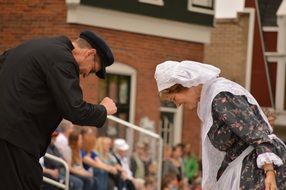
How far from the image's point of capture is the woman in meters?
5.09

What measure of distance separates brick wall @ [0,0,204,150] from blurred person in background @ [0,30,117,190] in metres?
10.2

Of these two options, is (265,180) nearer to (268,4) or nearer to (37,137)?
(37,137)

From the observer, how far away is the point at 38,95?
5266 millimetres

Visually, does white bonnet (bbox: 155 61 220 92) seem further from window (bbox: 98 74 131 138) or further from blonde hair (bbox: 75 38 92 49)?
window (bbox: 98 74 131 138)

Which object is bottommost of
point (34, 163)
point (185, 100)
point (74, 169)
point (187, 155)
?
point (187, 155)

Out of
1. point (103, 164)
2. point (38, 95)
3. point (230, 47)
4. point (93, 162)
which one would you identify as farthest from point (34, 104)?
point (230, 47)

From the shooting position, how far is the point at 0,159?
5.27 m

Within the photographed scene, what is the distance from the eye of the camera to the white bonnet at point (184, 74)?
5.30 metres

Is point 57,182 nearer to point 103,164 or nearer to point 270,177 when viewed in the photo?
point 103,164

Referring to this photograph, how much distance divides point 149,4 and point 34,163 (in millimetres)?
12033

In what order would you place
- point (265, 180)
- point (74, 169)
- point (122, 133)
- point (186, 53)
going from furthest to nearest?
point (186, 53), point (122, 133), point (74, 169), point (265, 180)

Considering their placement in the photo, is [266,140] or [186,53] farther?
[186,53]

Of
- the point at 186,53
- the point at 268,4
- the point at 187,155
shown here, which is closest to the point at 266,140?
the point at 187,155

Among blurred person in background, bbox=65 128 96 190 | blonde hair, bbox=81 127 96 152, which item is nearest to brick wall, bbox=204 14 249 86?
blonde hair, bbox=81 127 96 152
